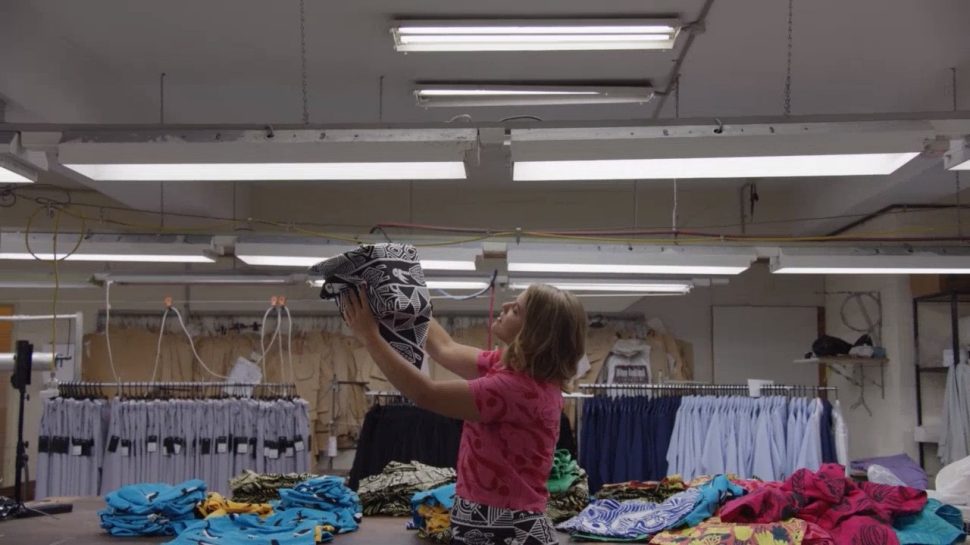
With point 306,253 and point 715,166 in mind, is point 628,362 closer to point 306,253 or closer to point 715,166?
point 306,253

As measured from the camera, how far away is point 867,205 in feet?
22.9

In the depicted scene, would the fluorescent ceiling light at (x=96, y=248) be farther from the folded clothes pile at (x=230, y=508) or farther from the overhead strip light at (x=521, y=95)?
the folded clothes pile at (x=230, y=508)

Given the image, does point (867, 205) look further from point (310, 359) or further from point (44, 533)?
point (44, 533)

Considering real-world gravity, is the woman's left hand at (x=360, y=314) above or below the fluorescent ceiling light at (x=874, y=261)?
below

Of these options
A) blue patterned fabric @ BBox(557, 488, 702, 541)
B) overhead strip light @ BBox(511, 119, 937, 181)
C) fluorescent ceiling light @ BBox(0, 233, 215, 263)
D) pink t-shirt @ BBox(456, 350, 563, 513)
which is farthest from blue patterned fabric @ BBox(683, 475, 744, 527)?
fluorescent ceiling light @ BBox(0, 233, 215, 263)

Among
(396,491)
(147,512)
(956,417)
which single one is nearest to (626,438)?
(396,491)

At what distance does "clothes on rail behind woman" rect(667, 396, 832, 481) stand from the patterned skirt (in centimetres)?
350

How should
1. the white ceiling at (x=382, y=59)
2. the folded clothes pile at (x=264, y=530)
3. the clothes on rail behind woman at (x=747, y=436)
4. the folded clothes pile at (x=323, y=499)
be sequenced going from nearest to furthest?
the folded clothes pile at (x=264, y=530), the folded clothes pile at (x=323, y=499), the white ceiling at (x=382, y=59), the clothes on rail behind woman at (x=747, y=436)

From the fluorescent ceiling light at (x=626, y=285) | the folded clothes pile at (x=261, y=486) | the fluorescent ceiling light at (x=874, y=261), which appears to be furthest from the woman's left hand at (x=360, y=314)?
the fluorescent ceiling light at (x=626, y=285)

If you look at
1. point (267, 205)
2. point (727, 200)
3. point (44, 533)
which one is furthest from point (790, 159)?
point (267, 205)

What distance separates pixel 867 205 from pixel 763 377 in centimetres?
235

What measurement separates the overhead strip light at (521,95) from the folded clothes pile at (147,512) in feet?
8.11

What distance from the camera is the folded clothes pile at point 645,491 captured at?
4391mm

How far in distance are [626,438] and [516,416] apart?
3781mm
